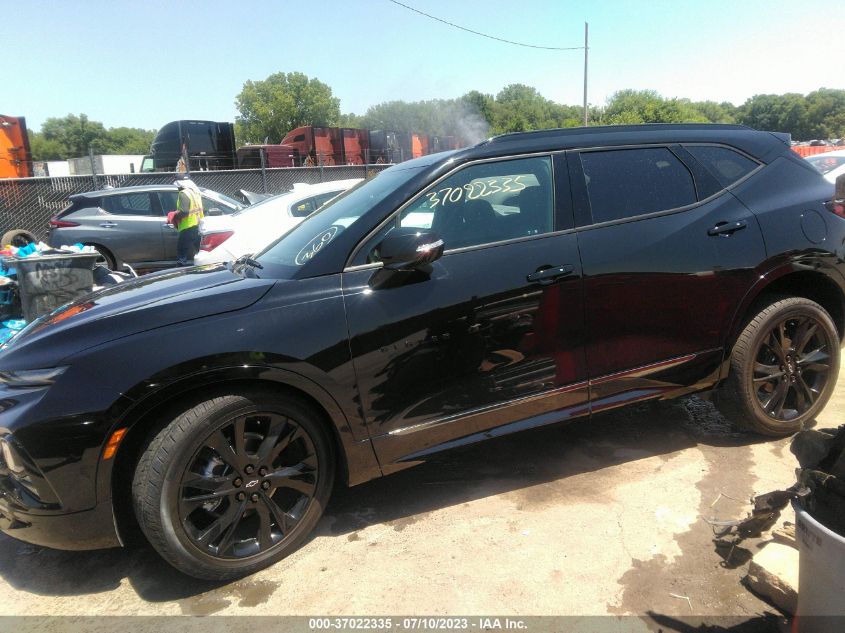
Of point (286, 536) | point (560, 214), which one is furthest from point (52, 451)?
point (560, 214)

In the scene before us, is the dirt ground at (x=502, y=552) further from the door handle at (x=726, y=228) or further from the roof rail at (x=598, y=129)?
the roof rail at (x=598, y=129)

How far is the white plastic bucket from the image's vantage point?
1570 millimetres

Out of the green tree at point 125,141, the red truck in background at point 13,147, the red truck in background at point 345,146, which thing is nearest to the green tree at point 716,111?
the red truck in background at point 345,146

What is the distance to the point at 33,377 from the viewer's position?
2.31m

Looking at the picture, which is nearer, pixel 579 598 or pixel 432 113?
pixel 579 598

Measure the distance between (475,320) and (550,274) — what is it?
1.50 ft

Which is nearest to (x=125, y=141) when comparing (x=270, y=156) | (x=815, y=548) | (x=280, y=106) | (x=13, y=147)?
(x=280, y=106)

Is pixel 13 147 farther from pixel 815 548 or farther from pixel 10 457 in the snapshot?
pixel 815 548

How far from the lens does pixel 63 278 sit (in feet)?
18.6

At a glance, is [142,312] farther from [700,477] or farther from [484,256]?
[700,477]

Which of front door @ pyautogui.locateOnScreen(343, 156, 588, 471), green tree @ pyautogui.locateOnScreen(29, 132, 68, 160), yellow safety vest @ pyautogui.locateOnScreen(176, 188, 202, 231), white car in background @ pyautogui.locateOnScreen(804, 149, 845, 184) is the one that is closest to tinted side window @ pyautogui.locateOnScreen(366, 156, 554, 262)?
front door @ pyautogui.locateOnScreen(343, 156, 588, 471)

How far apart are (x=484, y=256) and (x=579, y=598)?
5.04ft

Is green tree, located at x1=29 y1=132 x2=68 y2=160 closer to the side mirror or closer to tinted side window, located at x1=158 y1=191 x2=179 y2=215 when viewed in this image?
tinted side window, located at x1=158 y1=191 x2=179 y2=215

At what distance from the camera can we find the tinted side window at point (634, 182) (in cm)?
310
